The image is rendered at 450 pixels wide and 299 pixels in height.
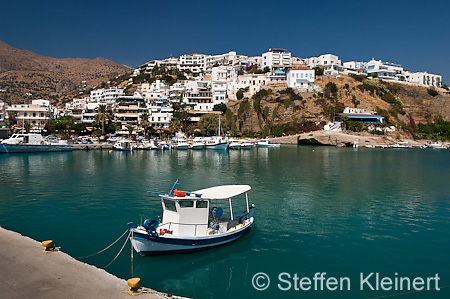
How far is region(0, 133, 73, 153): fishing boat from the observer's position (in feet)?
221

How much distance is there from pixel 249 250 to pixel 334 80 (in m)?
109

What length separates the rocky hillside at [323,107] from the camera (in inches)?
4154

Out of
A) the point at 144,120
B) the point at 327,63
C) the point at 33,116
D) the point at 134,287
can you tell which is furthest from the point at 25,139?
the point at 327,63

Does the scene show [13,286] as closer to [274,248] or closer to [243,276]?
[243,276]

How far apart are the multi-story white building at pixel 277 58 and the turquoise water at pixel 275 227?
336 ft

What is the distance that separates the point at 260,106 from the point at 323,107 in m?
20.7

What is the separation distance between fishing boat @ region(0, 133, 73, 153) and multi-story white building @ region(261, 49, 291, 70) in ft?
285

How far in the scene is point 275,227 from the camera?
19031mm

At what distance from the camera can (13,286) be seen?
9.18 meters

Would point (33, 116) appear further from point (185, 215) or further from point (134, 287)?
point (134, 287)

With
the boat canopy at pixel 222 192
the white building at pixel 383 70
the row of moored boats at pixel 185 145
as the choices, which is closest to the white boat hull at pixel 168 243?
the boat canopy at pixel 222 192

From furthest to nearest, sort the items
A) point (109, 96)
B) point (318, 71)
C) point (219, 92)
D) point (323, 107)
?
1. point (109, 96)
2. point (318, 71)
3. point (219, 92)
4. point (323, 107)

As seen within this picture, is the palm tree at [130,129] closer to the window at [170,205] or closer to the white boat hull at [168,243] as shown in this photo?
the window at [170,205]

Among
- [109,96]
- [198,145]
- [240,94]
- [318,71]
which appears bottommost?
[198,145]
